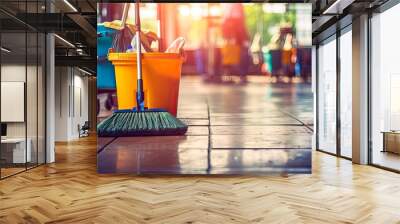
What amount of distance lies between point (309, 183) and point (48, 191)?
3.46 metres

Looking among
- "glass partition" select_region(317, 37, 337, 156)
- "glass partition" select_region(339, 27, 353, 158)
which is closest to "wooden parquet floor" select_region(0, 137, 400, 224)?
"glass partition" select_region(339, 27, 353, 158)

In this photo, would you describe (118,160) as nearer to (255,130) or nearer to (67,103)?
(255,130)

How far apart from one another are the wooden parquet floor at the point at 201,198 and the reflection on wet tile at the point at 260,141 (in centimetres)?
49

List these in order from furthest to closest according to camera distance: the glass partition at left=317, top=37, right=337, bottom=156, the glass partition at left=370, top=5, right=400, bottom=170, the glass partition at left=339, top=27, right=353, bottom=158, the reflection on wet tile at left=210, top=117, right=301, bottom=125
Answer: the glass partition at left=317, top=37, right=337, bottom=156, the glass partition at left=339, top=27, right=353, bottom=158, the glass partition at left=370, top=5, right=400, bottom=170, the reflection on wet tile at left=210, top=117, right=301, bottom=125

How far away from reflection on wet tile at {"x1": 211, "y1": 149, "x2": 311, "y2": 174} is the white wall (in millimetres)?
9846

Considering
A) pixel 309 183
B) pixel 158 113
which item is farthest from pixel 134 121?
pixel 309 183

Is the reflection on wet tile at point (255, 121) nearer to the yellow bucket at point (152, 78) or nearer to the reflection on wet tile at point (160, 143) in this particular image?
the reflection on wet tile at point (160, 143)

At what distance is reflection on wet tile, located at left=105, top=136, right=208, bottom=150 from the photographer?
19.9 ft

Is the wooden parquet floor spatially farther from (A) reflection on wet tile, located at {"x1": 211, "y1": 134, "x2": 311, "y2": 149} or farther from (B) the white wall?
(B) the white wall

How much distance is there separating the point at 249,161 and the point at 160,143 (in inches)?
53.8

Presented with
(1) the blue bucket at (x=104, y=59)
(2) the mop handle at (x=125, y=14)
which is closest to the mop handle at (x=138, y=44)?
(2) the mop handle at (x=125, y=14)

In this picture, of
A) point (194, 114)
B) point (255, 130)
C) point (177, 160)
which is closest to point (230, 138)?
point (255, 130)

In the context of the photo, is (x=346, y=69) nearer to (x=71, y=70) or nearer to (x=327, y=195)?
→ (x=327, y=195)

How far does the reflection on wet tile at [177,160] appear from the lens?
612 centimetres
